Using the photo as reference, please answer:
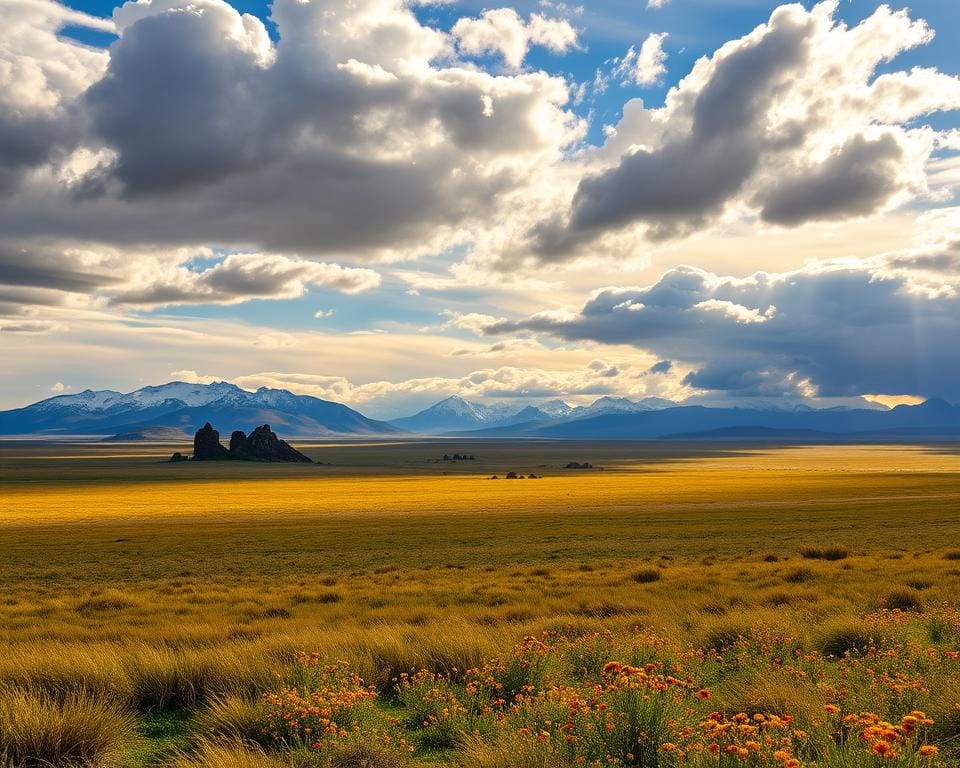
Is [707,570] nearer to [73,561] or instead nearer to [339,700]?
[339,700]

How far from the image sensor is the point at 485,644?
446 inches

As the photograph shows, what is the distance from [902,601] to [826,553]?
1160 centimetres

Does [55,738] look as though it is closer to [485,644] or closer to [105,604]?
[485,644]

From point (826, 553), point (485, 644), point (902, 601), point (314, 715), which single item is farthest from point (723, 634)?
point (826, 553)

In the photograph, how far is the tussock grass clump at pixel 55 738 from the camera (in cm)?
692

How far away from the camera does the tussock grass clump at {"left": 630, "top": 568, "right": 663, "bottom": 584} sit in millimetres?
23688

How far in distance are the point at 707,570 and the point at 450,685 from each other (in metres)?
17.7

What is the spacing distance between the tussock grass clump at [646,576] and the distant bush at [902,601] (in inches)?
281

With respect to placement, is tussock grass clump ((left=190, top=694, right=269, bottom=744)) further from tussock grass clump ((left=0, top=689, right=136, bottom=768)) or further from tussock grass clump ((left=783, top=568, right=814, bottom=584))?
tussock grass clump ((left=783, top=568, right=814, bottom=584))

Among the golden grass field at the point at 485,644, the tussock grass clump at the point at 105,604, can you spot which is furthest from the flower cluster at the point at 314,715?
the tussock grass clump at the point at 105,604

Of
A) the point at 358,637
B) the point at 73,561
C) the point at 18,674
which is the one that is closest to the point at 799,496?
Result: the point at 73,561

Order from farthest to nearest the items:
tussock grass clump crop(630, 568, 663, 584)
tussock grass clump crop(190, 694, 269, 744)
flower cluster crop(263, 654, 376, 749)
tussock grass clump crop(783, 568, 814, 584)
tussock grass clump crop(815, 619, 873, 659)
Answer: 1. tussock grass clump crop(630, 568, 663, 584)
2. tussock grass clump crop(783, 568, 814, 584)
3. tussock grass clump crop(815, 619, 873, 659)
4. tussock grass clump crop(190, 694, 269, 744)
5. flower cluster crop(263, 654, 376, 749)

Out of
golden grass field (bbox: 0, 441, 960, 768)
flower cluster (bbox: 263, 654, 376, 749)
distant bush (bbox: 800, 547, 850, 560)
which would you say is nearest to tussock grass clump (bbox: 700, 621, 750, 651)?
golden grass field (bbox: 0, 441, 960, 768)

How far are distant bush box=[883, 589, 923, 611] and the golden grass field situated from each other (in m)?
0.14
